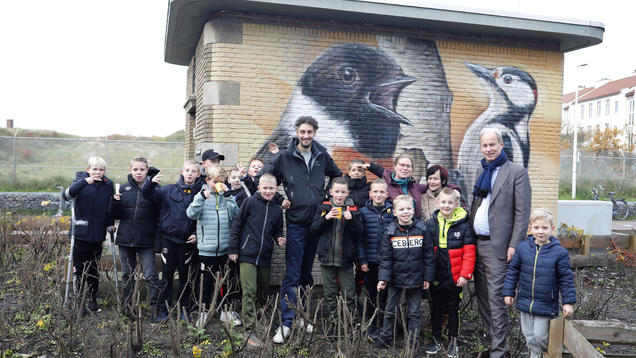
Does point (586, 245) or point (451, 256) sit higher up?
point (451, 256)

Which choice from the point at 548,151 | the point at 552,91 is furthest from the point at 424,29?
the point at 548,151

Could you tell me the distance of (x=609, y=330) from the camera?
3.53 metres

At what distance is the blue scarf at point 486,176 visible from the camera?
4176 millimetres

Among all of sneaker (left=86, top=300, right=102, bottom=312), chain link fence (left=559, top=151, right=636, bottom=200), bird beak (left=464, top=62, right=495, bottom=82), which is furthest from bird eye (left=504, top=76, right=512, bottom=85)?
chain link fence (left=559, top=151, right=636, bottom=200)

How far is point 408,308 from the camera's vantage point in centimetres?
456

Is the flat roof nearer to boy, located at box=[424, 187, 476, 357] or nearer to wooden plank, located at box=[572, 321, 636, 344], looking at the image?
boy, located at box=[424, 187, 476, 357]

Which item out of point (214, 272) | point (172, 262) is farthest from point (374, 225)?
point (172, 262)

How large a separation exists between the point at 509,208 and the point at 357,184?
1817 mm

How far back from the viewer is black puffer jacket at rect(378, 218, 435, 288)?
4.42 metres

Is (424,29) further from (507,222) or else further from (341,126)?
(507,222)

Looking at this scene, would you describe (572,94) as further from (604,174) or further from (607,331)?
(607,331)

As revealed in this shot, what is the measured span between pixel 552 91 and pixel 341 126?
164 inches

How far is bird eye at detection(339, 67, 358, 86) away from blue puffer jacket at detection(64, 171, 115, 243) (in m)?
4.10

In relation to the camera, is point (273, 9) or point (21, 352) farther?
point (273, 9)
